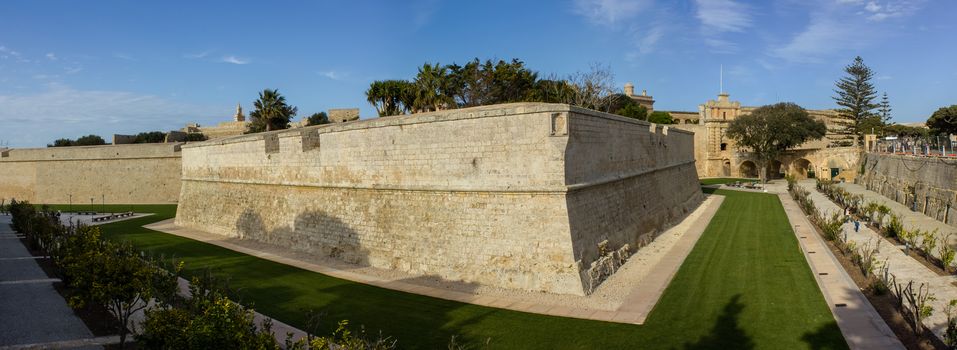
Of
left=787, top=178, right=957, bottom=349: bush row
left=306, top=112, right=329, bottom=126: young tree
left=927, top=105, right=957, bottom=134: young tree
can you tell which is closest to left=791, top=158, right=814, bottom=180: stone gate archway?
left=927, top=105, right=957, bottom=134: young tree

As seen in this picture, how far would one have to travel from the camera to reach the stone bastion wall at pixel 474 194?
11.9 metres

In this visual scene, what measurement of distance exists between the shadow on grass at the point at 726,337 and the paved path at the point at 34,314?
10.2 metres

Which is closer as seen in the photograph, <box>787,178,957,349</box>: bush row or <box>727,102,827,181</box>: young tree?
<box>787,178,957,349</box>: bush row

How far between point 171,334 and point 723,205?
27.1m

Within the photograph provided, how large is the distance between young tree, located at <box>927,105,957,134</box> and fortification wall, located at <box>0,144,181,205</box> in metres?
51.9

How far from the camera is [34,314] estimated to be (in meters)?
10.9

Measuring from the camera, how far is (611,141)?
15180 millimetres

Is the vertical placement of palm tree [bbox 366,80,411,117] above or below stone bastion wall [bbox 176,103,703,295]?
above

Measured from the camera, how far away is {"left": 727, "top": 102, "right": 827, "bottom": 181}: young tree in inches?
1662

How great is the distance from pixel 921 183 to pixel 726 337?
67.6ft

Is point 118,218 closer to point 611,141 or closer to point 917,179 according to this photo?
point 611,141

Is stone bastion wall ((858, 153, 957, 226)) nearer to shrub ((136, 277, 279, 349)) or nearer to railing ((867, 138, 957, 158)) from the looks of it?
railing ((867, 138, 957, 158))

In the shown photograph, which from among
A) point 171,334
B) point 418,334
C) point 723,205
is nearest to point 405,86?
point 723,205

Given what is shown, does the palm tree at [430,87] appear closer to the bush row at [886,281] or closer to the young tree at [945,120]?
the bush row at [886,281]
